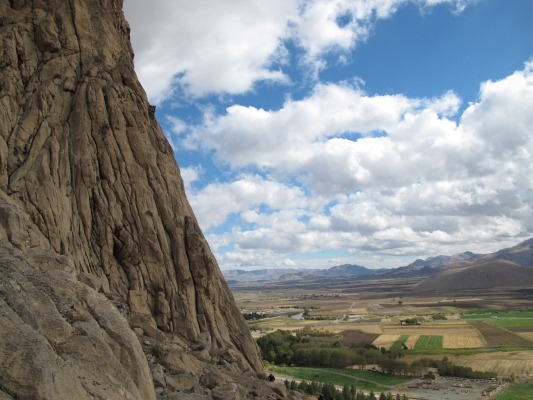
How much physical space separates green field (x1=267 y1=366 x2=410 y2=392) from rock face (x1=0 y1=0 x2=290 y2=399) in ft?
268

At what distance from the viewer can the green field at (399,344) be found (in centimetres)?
15946

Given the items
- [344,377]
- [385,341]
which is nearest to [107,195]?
[344,377]

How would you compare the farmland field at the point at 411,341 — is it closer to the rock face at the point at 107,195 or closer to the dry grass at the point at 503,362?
the dry grass at the point at 503,362

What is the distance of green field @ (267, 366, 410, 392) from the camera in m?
113

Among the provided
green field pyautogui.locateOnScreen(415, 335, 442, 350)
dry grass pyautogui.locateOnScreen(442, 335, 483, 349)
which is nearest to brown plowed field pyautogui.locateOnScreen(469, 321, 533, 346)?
dry grass pyautogui.locateOnScreen(442, 335, 483, 349)

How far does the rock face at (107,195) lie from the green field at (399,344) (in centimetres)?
13294

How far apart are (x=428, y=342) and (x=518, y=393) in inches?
2925

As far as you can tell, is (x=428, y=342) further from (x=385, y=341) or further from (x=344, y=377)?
(x=344, y=377)

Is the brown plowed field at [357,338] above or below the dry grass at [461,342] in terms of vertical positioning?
above

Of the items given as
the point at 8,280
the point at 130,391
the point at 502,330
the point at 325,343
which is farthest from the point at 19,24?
the point at 502,330

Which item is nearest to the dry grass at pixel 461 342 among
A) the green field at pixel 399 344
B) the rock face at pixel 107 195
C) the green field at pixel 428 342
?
the green field at pixel 428 342

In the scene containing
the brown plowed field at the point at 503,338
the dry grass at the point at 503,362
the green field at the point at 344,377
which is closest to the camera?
the green field at the point at 344,377

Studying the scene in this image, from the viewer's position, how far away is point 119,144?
131 ft

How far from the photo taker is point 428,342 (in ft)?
575
